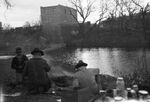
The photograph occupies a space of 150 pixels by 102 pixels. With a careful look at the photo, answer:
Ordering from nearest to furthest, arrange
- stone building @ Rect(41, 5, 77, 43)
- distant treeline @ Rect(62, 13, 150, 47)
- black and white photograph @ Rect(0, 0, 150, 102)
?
black and white photograph @ Rect(0, 0, 150, 102) < distant treeline @ Rect(62, 13, 150, 47) < stone building @ Rect(41, 5, 77, 43)

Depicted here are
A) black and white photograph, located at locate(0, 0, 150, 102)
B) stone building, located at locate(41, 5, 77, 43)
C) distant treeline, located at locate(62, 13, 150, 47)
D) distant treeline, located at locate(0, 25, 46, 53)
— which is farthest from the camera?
stone building, located at locate(41, 5, 77, 43)

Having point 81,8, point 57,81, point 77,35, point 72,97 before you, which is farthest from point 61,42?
point 72,97

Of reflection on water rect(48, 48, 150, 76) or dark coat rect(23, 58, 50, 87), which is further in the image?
reflection on water rect(48, 48, 150, 76)

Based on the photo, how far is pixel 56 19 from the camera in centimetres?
7706

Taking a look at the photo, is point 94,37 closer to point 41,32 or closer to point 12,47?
point 41,32

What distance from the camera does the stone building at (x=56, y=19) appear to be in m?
46.7

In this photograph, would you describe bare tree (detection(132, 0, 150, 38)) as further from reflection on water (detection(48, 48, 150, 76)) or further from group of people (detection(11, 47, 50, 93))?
group of people (detection(11, 47, 50, 93))

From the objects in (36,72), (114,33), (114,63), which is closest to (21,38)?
(114,33)

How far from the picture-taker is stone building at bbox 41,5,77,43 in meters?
46.7

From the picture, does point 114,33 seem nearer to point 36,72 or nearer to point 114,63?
point 114,63

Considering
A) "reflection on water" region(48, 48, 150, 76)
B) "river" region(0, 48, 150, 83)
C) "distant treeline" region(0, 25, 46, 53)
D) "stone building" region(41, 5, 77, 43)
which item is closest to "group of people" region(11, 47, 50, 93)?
"river" region(0, 48, 150, 83)

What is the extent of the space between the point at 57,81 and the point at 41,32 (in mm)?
39872

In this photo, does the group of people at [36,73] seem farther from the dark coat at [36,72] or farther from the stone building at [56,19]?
the stone building at [56,19]

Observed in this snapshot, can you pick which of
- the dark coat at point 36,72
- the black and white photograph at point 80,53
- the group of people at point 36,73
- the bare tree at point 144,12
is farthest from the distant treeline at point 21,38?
the dark coat at point 36,72
